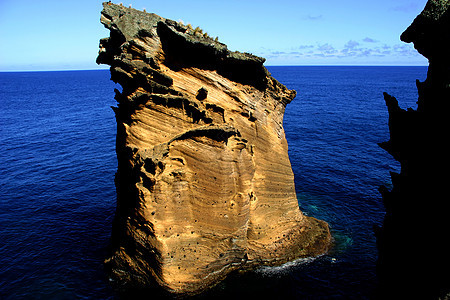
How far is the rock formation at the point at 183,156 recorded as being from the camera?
2020 cm

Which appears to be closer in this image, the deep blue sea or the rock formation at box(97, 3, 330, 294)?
the rock formation at box(97, 3, 330, 294)

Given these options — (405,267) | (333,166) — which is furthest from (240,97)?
(333,166)

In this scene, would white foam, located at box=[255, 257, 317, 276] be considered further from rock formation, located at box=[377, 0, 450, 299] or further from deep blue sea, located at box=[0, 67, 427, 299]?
rock formation, located at box=[377, 0, 450, 299]

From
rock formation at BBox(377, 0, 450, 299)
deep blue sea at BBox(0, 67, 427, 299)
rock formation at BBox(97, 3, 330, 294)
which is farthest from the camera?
deep blue sea at BBox(0, 67, 427, 299)

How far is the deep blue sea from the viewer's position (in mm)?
22578

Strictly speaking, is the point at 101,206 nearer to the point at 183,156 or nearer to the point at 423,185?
the point at 183,156

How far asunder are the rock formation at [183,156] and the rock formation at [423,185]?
975 cm

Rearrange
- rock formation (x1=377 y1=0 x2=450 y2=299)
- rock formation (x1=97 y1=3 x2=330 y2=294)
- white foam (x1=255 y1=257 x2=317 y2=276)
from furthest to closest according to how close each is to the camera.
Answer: white foam (x1=255 y1=257 x2=317 y2=276)
rock formation (x1=97 y1=3 x2=330 y2=294)
rock formation (x1=377 y1=0 x2=450 y2=299)

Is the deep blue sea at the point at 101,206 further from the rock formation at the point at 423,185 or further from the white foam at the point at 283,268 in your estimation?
the rock formation at the point at 423,185

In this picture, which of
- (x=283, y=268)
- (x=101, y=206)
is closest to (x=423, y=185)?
(x=283, y=268)

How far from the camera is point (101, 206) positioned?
1340 inches

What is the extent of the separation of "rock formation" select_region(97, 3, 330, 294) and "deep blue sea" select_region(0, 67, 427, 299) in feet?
7.59

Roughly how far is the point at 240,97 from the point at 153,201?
9.70 meters

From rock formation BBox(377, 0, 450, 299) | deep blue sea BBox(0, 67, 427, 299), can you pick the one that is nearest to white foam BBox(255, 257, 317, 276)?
deep blue sea BBox(0, 67, 427, 299)
